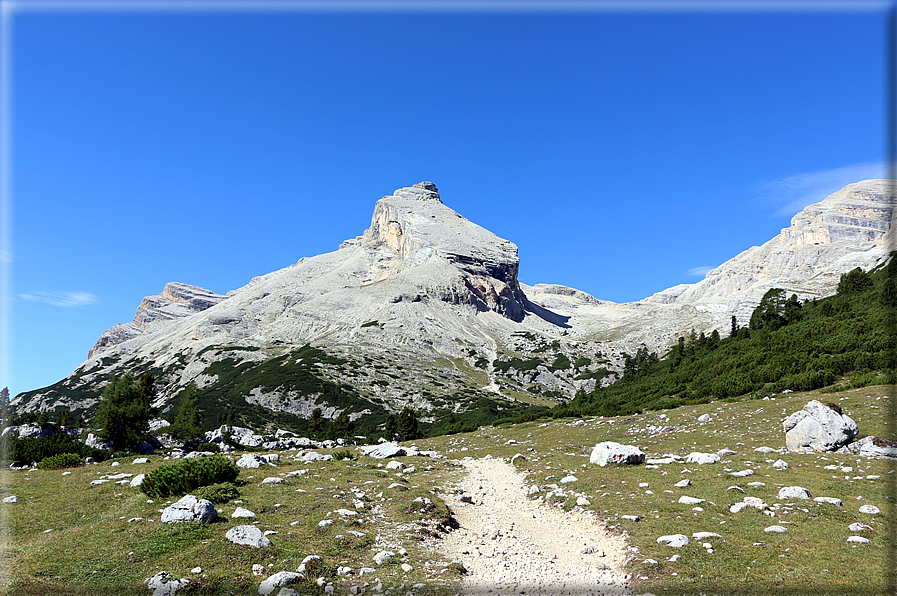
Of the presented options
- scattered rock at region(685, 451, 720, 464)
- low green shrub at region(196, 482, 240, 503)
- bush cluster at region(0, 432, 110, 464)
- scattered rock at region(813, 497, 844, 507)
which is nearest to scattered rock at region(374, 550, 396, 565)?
low green shrub at region(196, 482, 240, 503)

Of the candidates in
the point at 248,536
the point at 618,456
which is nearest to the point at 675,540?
the point at 248,536

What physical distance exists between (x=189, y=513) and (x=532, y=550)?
34.3 ft

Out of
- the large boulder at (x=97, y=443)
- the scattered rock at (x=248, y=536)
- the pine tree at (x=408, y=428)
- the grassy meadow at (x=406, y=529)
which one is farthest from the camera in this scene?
the pine tree at (x=408, y=428)

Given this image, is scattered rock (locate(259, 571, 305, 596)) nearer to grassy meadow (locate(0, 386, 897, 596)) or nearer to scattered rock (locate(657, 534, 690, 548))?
grassy meadow (locate(0, 386, 897, 596))

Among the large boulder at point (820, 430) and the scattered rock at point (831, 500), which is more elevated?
the large boulder at point (820, 430)

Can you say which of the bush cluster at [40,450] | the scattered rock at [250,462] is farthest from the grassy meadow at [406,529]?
the bush cluster at [40,450]

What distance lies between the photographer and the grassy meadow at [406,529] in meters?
9.73

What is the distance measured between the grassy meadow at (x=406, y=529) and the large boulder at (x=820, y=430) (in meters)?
1.53

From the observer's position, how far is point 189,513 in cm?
1269

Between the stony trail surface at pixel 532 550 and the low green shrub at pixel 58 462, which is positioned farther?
the low green shrub at pixel 58 462

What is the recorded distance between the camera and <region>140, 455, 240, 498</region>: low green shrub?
51.3ft

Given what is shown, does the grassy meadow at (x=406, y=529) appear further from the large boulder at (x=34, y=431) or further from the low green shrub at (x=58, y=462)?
the large boulder at (x=34, y=431)

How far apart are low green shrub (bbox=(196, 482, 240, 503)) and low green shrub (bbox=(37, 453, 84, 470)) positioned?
17006 millimetres

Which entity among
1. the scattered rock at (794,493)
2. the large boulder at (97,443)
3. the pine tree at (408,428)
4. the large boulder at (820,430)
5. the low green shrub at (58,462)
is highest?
the large boulder at (820,430)
